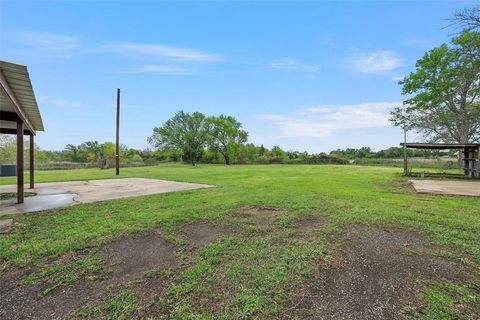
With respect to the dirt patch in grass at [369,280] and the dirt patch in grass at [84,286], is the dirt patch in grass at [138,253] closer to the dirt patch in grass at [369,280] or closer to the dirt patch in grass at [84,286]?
the dirt patch in grass at [84,286]

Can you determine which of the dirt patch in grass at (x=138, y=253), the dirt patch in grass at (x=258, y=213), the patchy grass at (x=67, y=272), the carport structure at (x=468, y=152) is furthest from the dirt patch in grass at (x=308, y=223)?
the carport structure at (x=468, y=152)

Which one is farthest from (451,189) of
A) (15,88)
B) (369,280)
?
(15,88)

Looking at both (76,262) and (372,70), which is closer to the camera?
(76,262)

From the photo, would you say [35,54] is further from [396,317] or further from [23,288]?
[396,317]

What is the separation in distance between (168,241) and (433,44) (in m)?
20.1

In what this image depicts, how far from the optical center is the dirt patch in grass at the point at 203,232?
296 centimetres

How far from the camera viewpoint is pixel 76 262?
94.3 inches

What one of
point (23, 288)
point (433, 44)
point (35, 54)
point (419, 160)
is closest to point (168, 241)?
point (23, 288)

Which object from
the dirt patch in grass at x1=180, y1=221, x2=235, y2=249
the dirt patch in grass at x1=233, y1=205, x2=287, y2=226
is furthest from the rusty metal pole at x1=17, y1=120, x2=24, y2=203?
the dirt patch in grass at x1=233, y1=205, x2=287, y2=226

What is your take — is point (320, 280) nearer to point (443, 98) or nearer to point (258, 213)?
point (258, 213)

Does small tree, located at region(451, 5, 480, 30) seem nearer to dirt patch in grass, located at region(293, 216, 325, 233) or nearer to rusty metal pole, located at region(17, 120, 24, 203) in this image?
dirt patch in grass, located at region(293, 216, 325, 233)

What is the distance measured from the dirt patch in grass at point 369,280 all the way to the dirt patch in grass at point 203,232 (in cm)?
143

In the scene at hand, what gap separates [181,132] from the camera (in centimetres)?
3366

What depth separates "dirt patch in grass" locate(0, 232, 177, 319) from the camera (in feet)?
5.54
